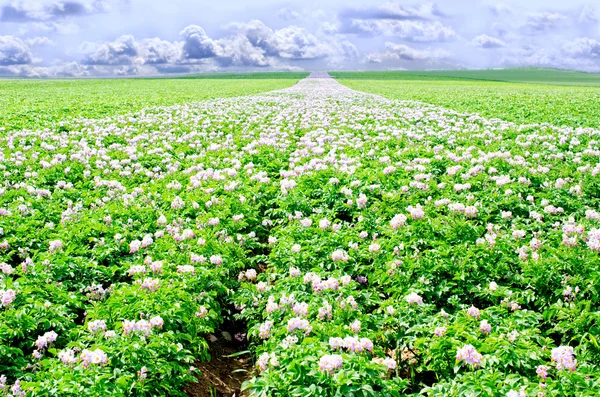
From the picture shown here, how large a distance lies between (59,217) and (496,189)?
7.50 m

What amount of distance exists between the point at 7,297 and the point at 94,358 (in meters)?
1.58

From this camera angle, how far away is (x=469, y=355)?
377cm

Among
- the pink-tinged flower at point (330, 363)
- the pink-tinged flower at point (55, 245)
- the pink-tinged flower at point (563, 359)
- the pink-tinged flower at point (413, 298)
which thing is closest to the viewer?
the pink-tinged flower at point (330, 363)

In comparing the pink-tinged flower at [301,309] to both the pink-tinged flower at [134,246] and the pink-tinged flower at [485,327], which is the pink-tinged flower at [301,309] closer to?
the pink-tinged flower at [485,327]

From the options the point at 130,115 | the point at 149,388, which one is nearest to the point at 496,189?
the point at 149,388

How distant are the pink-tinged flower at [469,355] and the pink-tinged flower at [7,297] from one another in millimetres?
4298

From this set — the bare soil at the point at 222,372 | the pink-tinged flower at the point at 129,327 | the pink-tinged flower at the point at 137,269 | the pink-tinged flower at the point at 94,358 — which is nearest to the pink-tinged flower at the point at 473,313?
the bare soil at the point at 222,372

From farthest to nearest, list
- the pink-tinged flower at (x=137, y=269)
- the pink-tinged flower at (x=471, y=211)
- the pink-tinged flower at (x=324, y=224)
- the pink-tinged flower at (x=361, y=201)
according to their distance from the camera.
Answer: the pink-tinged flower at (x=361, y=201)
the pink-tinged flower at (x=471, y=211)
the pink-tinged flower at (x=324, y=224)
the pink-tinged flower at (x=137, y=269)

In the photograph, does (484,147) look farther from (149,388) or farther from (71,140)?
(71,140)

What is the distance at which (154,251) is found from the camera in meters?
6.18

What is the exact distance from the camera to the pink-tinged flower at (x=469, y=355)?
3754mm

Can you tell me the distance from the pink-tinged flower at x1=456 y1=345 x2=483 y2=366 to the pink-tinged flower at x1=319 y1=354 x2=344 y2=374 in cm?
103

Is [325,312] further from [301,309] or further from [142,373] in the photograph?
[142,373]

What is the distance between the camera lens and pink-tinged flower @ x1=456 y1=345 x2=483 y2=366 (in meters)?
3.75
